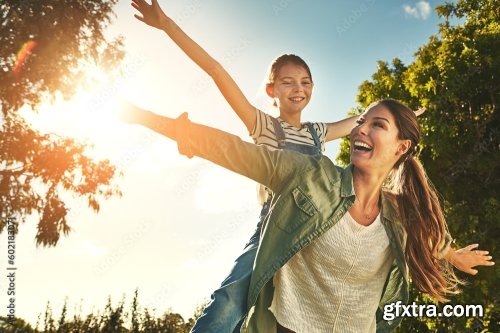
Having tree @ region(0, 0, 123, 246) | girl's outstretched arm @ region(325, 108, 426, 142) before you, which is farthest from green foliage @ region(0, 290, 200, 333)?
girl's outstretched arm @ region(325, 108, 426, 142)

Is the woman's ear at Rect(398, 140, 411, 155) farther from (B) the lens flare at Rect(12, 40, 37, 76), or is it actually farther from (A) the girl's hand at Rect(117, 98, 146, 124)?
(B) the lens flare at Rect(12, 40, 37, 76)

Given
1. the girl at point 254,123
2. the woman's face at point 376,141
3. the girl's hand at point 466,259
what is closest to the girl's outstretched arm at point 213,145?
the woman's face at point 376,141

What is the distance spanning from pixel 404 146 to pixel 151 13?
175 centimetres

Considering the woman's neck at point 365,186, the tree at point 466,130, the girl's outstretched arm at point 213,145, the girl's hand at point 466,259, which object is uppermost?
the tree at point 466,130

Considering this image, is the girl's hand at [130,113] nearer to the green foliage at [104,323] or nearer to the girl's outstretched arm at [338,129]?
the girl's outstretched arm at [338,129]

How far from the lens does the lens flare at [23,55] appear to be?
10.4m

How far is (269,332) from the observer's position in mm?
2600

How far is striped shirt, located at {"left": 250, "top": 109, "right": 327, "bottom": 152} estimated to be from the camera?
363cm

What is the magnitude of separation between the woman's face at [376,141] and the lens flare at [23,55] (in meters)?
9.55

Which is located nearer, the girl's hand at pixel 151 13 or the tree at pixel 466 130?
the girl's hand at pixel 151 13

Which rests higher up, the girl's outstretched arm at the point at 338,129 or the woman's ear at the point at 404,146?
the girl's outstretched arm at the point at 338,129

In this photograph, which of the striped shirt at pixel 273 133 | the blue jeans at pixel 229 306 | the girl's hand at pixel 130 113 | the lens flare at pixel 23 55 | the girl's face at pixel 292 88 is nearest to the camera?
the girl's hand at pixel 130 113

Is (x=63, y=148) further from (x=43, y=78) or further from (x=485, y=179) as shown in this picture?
(x=485, y=179)

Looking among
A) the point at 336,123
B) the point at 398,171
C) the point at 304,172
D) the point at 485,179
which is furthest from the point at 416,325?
the point at 304,172
